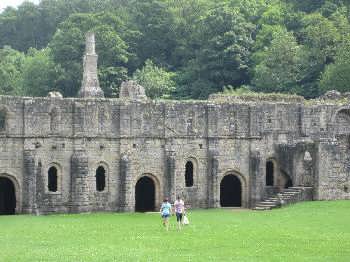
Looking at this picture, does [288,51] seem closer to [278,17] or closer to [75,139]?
[278,17]

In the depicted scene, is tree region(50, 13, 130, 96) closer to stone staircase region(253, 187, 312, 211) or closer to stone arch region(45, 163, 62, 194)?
stone arch region(45, 163, 62, 194)

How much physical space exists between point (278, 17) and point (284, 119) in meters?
47.6

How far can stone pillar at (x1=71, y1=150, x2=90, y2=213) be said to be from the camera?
58.8 metres

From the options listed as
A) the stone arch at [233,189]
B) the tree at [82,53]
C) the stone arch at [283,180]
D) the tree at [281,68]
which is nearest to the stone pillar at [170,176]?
the stone arch at [233,189]

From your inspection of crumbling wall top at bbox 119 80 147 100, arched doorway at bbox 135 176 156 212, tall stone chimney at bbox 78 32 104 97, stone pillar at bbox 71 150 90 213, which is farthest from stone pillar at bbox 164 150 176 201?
tall stone chimney at bbox 78 32 104 97

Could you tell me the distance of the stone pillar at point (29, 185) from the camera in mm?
57219

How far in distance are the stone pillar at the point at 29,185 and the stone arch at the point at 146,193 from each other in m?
7.02

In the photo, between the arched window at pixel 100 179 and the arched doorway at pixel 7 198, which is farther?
the arched window at pixel 100 179

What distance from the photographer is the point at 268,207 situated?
2339 inches

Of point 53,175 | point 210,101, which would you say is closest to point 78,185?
point 53,175

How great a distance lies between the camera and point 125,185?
60.2 m

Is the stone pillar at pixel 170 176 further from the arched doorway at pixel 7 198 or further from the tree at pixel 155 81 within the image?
the tree at pixel 155 81

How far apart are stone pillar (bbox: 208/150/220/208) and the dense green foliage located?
27678 mm

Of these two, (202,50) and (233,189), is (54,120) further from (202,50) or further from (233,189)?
(202,50)
